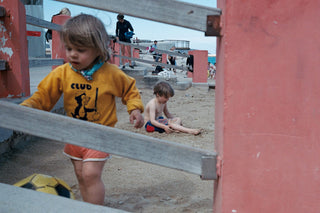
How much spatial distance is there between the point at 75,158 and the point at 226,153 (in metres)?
1.19

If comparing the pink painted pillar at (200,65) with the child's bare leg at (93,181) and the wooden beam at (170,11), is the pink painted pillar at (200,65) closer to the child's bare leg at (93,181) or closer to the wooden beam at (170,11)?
the child's bare leg at (93,181)

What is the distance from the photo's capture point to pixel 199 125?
16.2 ft

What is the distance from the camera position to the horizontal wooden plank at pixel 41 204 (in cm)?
123

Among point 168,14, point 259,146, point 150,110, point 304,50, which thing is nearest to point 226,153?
point 259,146

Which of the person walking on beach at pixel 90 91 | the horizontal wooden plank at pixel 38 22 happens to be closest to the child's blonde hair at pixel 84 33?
the person walking on beach at pixel 90 91

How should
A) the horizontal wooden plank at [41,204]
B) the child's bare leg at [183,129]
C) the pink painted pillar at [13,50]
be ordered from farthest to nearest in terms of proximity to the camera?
the child's bare leg at [183,129] < the pink painted pillar at [13,50] < the horizontal wooden plank at [41,204]

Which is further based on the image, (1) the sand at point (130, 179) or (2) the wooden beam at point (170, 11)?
(1) the sand at point (130, 179)

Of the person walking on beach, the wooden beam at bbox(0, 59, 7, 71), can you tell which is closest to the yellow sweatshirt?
the person walking on beach

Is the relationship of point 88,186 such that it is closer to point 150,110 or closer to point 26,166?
point 26,166

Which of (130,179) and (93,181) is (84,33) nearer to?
(93,181)

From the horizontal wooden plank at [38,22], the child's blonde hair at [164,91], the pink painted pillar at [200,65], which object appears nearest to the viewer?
the horizontal wooden plank at [38,22]

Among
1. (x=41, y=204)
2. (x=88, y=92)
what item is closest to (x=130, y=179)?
(x=88, y=92)

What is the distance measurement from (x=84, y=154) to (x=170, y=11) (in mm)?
1186

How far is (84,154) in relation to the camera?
6.57ft
